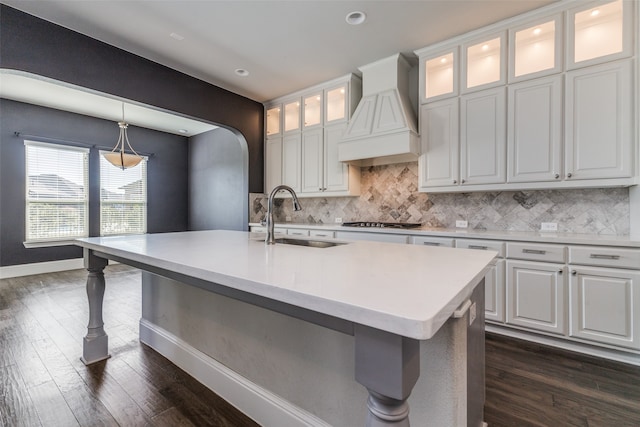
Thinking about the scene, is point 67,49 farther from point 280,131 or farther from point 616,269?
point 616,269

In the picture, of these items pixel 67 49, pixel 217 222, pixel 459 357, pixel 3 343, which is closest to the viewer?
pixel 459 357

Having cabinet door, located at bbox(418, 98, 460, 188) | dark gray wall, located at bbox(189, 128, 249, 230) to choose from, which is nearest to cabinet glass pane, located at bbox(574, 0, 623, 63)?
cabinet door, located at bbox(418, 98, 460, 188)

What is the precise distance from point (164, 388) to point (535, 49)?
13.4ft

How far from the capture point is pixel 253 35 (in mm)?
2986

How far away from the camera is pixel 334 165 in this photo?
13.3 feet

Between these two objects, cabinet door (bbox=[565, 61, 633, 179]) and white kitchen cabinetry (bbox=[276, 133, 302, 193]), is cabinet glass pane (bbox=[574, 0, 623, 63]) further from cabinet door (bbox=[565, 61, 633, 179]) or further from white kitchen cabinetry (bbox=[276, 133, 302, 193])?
white kitchen cabinetry (bbox=[276, 133, 302, 193])

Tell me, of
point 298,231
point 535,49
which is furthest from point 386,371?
point 298,231

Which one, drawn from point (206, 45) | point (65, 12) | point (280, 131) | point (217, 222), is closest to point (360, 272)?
point (206, 45)

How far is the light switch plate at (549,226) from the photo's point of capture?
2.75m

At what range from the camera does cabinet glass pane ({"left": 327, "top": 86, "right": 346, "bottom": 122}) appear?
13.3 ft

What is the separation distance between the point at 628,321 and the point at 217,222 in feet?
20.3

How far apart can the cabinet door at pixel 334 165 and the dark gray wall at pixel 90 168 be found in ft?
14.9

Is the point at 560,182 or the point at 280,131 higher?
the point at 280,131

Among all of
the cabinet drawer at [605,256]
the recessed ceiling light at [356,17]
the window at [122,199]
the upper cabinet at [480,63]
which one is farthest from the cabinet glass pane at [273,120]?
the cabinet drawer at [605,256]
